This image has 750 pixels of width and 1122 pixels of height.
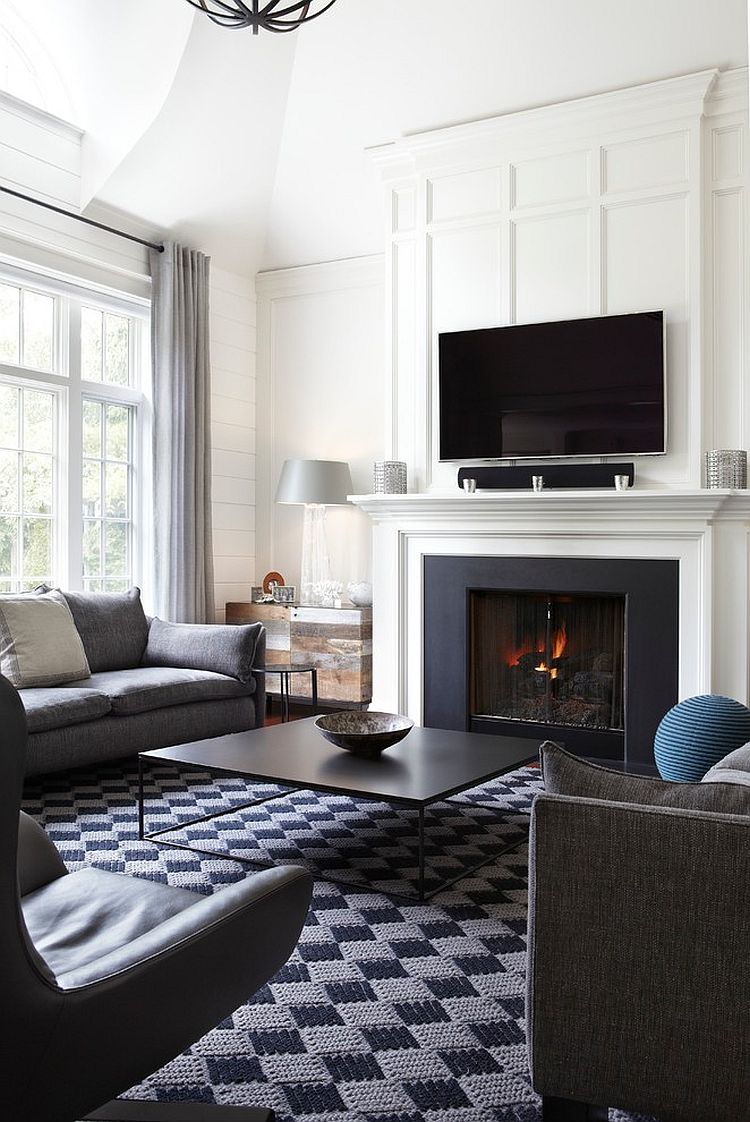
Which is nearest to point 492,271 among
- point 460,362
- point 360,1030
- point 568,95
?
point 460,362

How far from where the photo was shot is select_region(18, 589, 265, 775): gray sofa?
3.97 m

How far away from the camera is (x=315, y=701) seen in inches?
213

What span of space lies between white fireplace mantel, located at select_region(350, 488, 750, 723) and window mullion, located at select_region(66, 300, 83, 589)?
153 cm

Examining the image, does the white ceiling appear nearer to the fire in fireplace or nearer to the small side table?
the fire in fireplace

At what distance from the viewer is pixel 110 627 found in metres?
4.87

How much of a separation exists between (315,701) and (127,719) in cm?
137

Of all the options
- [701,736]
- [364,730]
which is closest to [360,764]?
[364,730]

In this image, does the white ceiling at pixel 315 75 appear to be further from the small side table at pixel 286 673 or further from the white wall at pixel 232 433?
the small side table at pixel 286 673

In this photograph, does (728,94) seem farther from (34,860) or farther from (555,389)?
(34,860)

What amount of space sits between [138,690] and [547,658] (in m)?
2.07

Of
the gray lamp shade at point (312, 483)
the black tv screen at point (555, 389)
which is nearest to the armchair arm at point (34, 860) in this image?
the black tv screen at point (555, 389)

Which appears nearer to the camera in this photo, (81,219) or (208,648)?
(208,648)

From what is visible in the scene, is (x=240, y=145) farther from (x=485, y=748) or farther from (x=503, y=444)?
(x=485, y=748)

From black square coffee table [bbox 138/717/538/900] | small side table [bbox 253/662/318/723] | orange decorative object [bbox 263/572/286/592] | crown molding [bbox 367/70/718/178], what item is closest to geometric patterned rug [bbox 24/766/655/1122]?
black square coffee table [bbox 138/717/538/900]
